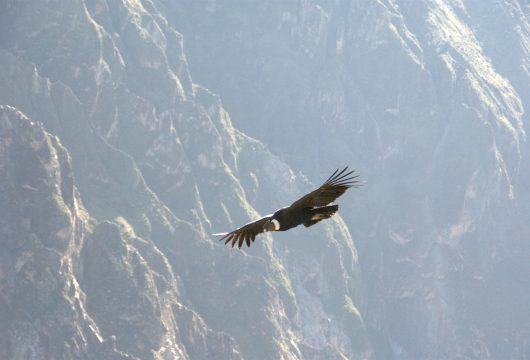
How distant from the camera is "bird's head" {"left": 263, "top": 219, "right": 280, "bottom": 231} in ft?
80.1

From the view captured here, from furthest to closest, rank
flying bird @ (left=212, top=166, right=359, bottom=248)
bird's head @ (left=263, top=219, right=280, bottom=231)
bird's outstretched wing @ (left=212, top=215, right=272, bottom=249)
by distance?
bird's outstretched wing @ (left=212, top=215, right=272, bottom=249) < flying bird @ (left=212, top=166, right=359, bottom=248) < bird's head @ (left=263, top=219, right=280, bottom=231)

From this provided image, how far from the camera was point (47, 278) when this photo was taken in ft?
525

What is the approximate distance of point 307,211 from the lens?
2481cm

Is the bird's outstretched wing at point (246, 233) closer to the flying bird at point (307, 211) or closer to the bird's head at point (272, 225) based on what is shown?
the flying bird at point (307, 211)

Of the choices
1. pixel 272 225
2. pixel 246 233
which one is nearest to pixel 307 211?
pixel 272 225

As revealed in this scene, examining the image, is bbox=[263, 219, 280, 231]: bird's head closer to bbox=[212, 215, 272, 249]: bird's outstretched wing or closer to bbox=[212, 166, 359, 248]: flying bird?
bbox=[212, 166, 359, 248]: flying bird

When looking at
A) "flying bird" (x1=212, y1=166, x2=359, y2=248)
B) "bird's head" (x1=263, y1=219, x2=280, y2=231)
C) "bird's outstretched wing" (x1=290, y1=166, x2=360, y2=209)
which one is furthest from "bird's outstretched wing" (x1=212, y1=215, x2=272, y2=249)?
"bird's outstretched wing" (x1=290, y1=166, x2=360, y2=209)

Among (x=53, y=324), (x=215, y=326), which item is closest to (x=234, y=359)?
(x=215, y=326)

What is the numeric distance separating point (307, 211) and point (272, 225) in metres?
1.01

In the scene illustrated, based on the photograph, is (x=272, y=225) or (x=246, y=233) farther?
(x=246, y=233)

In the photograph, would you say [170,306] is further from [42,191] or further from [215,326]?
[42,191]

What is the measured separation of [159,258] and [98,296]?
77.4 feet

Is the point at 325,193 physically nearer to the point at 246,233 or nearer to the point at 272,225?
the point at 272,225

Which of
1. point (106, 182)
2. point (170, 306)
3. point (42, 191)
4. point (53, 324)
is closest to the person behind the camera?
point (53, 324)
